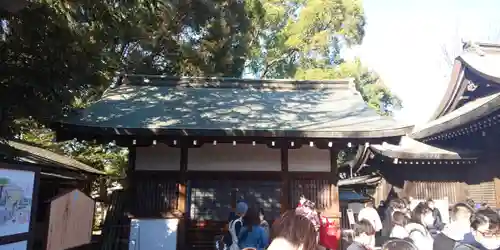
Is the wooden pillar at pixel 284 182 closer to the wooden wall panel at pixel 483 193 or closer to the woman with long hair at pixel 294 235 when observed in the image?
the wooden wall panel at pixel 483 193

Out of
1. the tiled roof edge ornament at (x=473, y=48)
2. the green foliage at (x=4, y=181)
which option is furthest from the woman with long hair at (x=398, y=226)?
the tiled roof edge ornament at (x=473, y=48)

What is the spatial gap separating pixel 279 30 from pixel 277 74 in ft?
8.97

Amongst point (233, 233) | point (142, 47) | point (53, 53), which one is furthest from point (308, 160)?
point (142, 47)

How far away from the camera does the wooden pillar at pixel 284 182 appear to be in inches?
321

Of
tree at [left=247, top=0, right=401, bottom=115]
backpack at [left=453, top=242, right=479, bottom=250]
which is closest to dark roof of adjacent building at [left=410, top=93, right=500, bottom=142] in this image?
backpack at [left=453, top=242, right=479, bottom=250]

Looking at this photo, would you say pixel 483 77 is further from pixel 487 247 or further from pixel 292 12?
pixel 292 12

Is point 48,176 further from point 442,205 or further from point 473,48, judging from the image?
point 473,48

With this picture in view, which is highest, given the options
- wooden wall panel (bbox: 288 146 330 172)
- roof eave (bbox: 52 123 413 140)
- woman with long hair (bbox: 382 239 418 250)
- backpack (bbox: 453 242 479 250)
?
roof eave (bbox: 52 123 413 140)

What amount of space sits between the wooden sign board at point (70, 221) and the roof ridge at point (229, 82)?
15.0ft

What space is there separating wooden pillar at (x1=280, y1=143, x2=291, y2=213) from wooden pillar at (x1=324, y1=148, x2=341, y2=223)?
0.81m

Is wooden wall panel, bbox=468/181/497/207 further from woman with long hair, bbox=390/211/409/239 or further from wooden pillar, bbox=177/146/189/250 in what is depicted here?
wooden pillar, bbox=177/146/189/250

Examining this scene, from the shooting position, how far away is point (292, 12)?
23.6 metres

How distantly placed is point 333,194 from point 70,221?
491 cm

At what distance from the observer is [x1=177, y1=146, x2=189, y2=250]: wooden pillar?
8.00 metres
